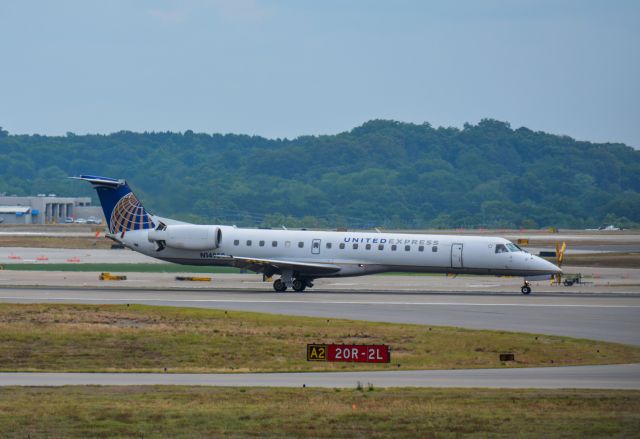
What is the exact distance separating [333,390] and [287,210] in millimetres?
142463

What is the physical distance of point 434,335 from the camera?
33.3m

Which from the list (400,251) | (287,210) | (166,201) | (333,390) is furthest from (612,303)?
(287,210)

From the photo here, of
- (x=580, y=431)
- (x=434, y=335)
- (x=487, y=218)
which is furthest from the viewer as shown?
(x=487, y=218)

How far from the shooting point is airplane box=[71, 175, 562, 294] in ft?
166

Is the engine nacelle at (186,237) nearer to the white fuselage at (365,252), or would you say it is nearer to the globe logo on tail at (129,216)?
the white fuselage at (365,252)

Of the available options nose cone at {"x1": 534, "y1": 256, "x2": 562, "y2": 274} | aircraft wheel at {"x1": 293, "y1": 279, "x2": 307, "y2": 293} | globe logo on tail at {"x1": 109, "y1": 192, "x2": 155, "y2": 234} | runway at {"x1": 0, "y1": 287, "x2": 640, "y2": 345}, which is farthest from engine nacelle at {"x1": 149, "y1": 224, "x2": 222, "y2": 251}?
nose cone at {"x1": 534, "y1": 256, "x2": 562, "y2": 274}

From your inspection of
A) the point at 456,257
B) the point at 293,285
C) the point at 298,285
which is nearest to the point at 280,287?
the point at 293,285

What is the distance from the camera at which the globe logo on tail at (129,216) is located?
53.8 meters

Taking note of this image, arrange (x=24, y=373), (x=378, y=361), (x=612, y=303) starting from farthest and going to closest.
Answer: (x=612, y=303) < (x=378, y=361) < (x=24, y=373)

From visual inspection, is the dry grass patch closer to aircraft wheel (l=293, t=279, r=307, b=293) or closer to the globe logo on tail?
the globe logo on tail

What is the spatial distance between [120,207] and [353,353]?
2794 cm

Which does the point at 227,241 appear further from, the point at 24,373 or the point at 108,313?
the point at 24,373

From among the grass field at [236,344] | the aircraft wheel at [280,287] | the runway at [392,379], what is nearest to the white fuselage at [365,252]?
the aircraft wheel at [280,287]

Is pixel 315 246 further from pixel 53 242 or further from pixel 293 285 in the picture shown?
pixel 53 242
